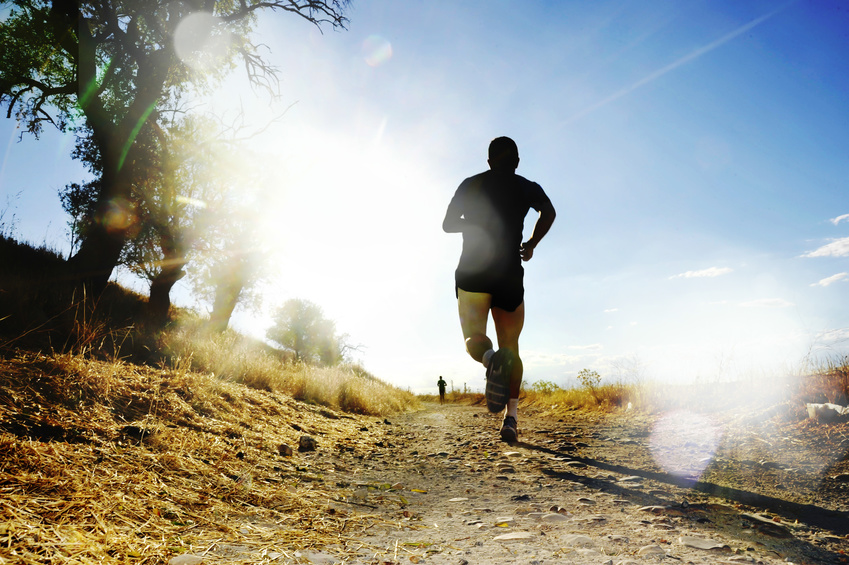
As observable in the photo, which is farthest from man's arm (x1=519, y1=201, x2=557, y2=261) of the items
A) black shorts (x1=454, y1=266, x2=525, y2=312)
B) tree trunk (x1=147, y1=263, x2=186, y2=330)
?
tree trunk (x1=147, y1=263, x2=186, y2=330)

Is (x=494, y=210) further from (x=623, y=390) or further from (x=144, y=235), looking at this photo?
(x=144, y=235)

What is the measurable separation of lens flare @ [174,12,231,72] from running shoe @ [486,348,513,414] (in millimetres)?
13657

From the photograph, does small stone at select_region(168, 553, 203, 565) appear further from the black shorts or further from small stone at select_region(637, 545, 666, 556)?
the black shorts

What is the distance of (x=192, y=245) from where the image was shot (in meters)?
17.8

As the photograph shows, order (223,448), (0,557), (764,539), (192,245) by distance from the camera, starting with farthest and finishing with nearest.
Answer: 1. (192,245)
2. (223,448)
3. (764,539)
4. (0,557)

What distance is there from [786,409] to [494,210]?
361cm

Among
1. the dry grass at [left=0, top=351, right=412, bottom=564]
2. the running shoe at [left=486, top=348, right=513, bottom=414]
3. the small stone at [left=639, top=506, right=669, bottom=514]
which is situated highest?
the running shoe at [left=486, top=348, right=513, bottom=414]

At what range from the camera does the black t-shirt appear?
3963mm

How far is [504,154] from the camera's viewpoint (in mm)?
4332

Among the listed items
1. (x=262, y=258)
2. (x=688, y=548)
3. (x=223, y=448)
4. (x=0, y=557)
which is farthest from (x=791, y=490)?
(x=262, y=258)

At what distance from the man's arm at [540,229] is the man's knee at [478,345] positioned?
3.28ft

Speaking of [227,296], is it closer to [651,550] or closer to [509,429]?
[509,429]

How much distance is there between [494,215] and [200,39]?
12698mm

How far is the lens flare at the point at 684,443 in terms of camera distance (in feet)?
11.0
